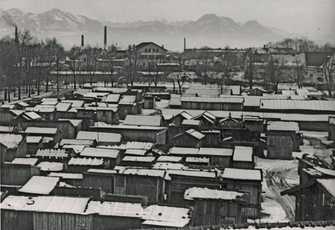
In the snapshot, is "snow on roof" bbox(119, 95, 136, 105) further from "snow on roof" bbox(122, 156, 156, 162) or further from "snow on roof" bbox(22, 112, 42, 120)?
"snow on roof" bbox(122, 156, 156, 162)

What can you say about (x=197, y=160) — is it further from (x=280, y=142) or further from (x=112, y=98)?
(x=112, y=98)

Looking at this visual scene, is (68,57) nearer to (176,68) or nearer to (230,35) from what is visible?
(176,68)

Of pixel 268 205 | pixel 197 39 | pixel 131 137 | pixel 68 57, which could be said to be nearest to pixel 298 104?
pixel 131 137

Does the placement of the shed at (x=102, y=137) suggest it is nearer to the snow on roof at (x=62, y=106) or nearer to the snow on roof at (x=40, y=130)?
the snow on roof at (x=40, y=130)

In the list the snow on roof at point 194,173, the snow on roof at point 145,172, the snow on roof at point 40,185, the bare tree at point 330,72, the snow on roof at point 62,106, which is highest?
the bare tree at point 330,72

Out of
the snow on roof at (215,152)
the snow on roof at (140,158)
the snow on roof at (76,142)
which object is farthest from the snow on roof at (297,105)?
the snow on roof at (140,158)
